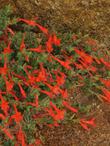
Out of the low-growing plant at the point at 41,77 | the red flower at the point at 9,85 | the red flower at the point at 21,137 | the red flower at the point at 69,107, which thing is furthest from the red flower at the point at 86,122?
the red flower at the point at 9,85

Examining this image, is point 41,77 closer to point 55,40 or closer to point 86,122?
point 55,40

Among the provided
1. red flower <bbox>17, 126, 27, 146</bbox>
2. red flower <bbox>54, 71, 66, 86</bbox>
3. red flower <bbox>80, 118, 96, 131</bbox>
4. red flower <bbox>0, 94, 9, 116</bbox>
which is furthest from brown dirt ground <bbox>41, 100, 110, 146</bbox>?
red flower <bbox>0, 94, 9, 116</bbox>

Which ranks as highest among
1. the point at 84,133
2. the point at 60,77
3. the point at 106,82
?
the point at 60,77

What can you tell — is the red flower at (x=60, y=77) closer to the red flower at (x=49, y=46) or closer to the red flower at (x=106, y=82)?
the red flower at (x=49, y=46)

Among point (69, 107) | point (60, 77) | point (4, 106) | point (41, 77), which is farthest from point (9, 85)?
point (69, 107)

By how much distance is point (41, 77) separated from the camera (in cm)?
405

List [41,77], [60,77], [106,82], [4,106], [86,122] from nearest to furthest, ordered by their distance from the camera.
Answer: [4,106] → [41,77] → [60,77] → [86,122] → [106,82]

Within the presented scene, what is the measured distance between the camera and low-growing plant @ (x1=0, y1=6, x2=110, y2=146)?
4.04 metres

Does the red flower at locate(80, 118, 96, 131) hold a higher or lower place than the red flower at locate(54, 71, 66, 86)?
lower

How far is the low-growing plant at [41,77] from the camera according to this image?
13.3ft

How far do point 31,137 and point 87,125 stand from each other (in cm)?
65

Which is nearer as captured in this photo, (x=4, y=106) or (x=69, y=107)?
(x=4, y=106)

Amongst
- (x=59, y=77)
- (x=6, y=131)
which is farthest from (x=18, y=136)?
(x=59, y=77)

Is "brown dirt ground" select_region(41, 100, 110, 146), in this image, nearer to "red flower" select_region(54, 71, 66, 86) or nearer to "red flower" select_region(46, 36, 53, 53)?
"red flower" select_region(54, 71, 66, 86)
